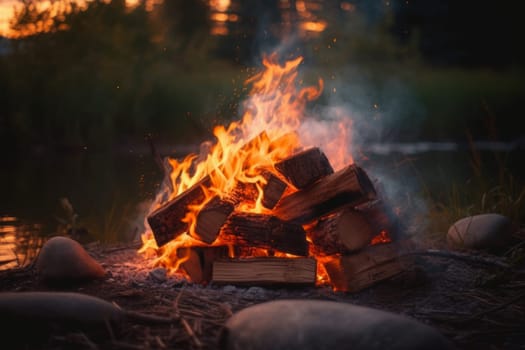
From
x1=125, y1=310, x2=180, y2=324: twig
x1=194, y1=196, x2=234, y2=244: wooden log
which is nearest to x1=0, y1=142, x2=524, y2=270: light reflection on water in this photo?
x1=194, y1=196, x2=234, y2=244: wooden log

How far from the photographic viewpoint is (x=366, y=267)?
3.55 m

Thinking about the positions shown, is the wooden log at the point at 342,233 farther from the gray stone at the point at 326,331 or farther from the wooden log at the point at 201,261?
the gray stone at the point at 326,331

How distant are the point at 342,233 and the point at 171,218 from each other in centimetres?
101

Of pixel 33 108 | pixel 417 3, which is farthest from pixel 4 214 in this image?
pixel 417 3

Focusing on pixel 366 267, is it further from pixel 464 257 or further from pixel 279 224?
pixel 464 257

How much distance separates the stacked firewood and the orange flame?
55 millimetres

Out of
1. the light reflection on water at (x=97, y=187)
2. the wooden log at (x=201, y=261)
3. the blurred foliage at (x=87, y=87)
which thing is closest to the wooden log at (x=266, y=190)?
the wooden log at (x=201, y=261)

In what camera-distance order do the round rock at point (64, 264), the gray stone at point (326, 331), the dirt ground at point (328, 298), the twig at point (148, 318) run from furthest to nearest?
the round rock at point (64, 264)
the twig at point (148, 318)
the dirt ground at point (328, 298)
the gray stone at point (326, 331)

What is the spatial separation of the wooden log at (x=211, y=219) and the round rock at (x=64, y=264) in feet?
2.29

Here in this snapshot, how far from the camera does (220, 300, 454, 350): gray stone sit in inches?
92.5

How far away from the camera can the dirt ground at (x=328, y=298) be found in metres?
2.78

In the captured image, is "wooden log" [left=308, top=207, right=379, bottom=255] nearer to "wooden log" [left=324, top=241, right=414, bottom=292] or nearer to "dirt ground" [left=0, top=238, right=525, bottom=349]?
"wooden log" [left=324, top=241, right=414, bottom=292]

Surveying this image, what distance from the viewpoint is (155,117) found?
14.6 metres

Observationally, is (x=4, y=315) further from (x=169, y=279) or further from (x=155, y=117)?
(x=155, y=117)
